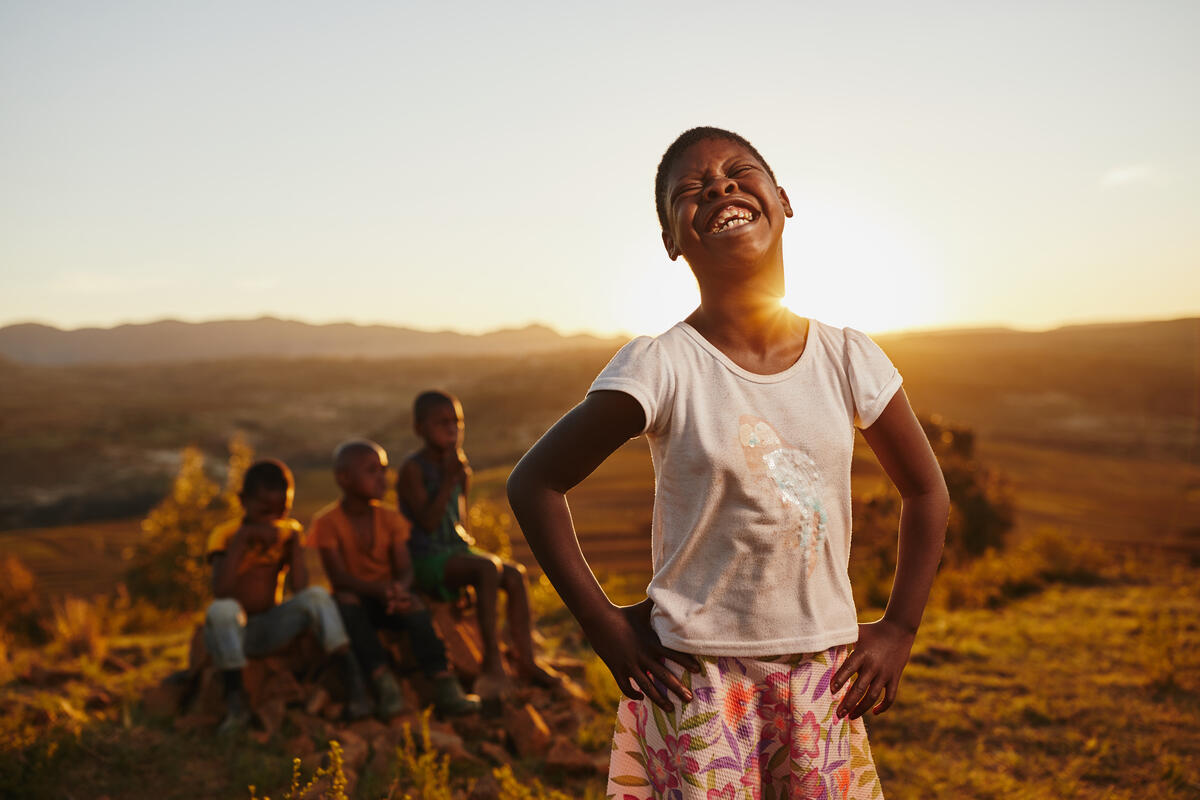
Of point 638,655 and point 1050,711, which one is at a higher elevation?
point 638,655

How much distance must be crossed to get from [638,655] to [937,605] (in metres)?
7.53

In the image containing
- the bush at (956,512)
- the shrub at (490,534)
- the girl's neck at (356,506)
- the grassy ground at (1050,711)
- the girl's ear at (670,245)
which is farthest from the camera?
the bush at (956,512)

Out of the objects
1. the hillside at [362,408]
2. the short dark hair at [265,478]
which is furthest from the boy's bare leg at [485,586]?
the hillside at [362,408]

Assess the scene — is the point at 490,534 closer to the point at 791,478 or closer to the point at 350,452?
the point at 350,452

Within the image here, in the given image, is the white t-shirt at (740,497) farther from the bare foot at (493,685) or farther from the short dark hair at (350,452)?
the short dark hair at (350,452)

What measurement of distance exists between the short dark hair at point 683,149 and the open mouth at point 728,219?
16 centimetres

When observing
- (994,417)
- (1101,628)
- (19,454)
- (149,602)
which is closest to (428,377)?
(19,454)

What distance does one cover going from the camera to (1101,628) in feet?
21.2

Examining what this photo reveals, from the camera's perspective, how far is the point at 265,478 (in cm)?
451

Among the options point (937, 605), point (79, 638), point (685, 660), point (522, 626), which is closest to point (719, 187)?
point (685, 660)

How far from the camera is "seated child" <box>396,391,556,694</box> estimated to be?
4.79 metres

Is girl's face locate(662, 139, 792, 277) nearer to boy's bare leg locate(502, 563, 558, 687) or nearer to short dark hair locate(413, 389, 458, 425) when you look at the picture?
short dark hair locate(413, 389, 458, 425)

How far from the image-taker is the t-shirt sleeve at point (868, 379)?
1.63 meters

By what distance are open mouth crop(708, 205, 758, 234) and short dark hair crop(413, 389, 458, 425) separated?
131 inches
